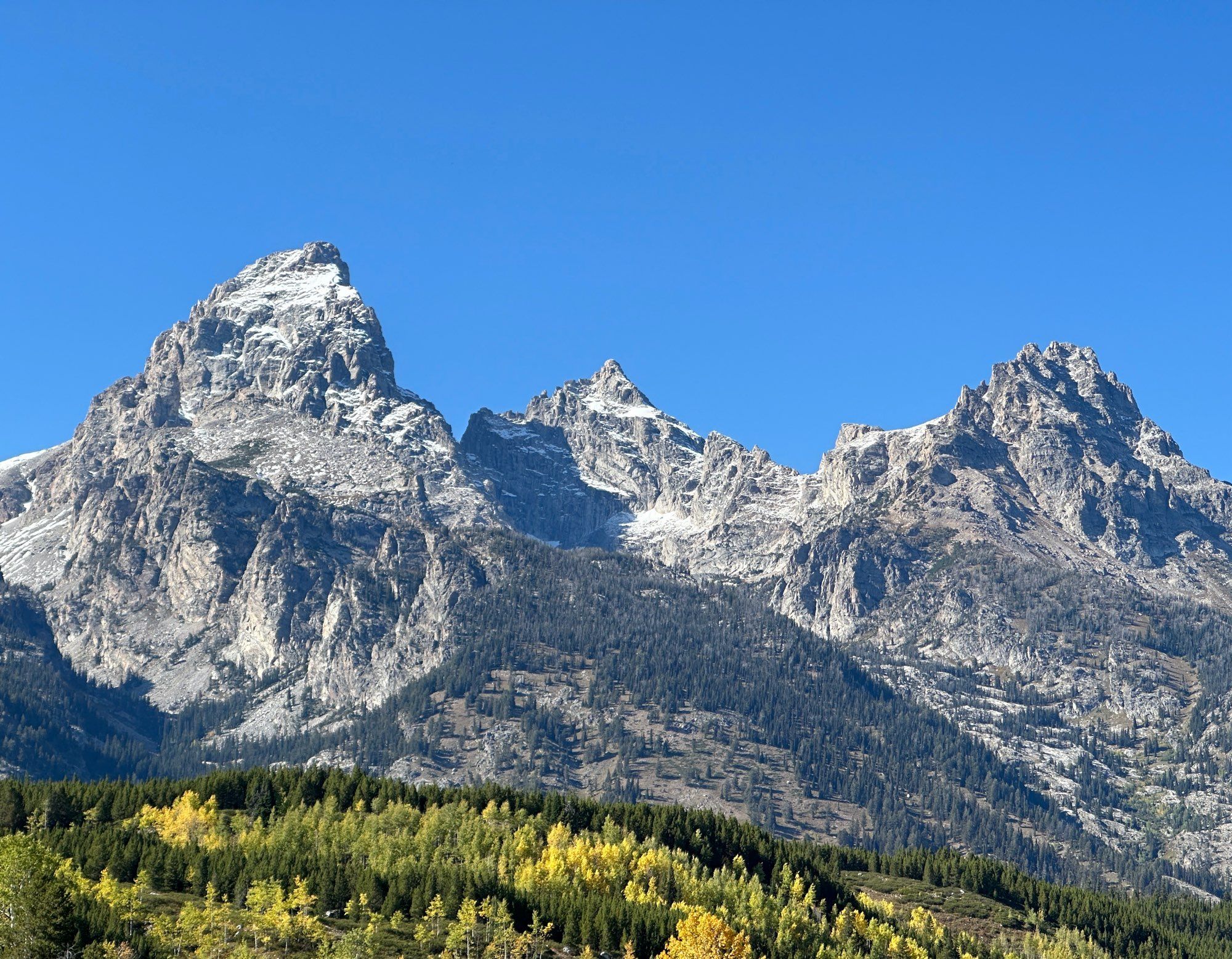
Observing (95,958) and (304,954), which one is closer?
(95,958)

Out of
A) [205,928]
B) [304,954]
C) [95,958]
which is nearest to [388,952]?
[304,954]

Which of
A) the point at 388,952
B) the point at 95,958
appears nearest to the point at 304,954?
the point at 388,952

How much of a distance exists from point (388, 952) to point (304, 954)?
1097 cm

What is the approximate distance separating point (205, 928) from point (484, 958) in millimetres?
35133

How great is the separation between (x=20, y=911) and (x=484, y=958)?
65.0m

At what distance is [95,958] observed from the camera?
16200cm

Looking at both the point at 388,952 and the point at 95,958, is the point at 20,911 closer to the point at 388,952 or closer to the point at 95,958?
the point at 95,958

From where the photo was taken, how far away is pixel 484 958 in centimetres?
19962

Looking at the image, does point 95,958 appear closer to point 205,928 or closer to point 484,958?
point 205,928

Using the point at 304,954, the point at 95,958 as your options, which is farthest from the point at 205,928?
the point at 95,958

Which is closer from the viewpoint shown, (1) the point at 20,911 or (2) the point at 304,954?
(1) the point at 20,911

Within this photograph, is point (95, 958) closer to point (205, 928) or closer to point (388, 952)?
point (205, 928)

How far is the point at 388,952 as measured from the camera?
198125 millimetres

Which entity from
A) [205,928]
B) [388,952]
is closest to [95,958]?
[205,928]
